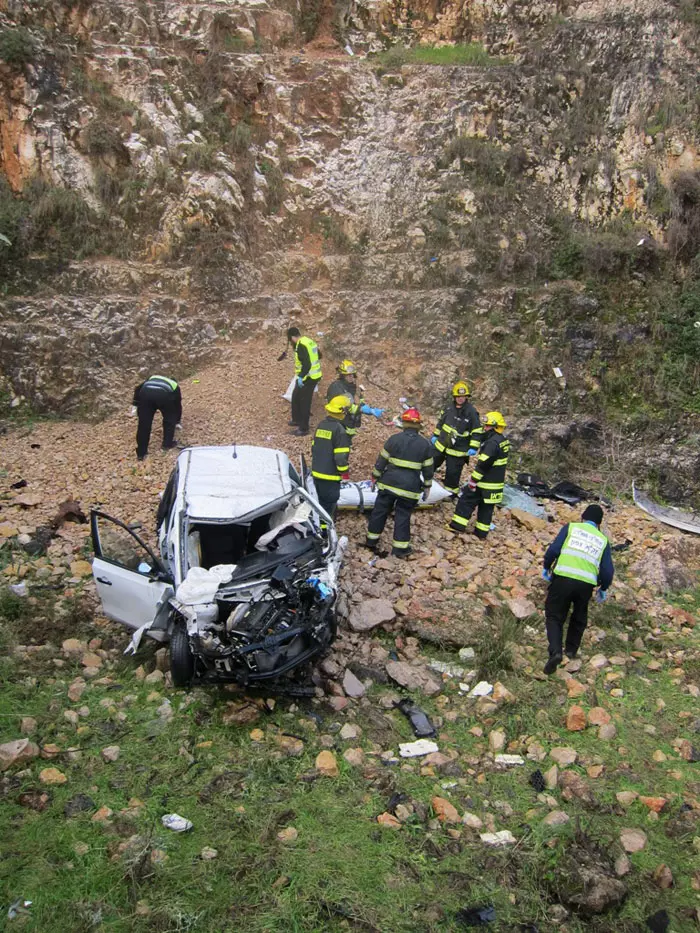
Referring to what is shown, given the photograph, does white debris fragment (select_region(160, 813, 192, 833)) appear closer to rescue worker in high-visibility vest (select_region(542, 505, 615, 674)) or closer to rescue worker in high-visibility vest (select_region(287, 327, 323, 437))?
rescue worker in high-visibility vest (select_region(542, 505, 615, 674))

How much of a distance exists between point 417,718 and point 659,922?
2084mm

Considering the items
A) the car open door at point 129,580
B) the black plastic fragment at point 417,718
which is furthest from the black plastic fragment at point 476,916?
the car open door at point 129,580

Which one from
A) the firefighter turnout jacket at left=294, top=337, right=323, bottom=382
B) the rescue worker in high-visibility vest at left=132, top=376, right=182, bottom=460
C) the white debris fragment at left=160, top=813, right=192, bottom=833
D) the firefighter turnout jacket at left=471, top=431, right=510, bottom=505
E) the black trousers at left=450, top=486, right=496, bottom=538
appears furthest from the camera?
the firefighter turnout jacket at left=294, top=337, right=323, bottom=382

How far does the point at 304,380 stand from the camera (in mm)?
10172

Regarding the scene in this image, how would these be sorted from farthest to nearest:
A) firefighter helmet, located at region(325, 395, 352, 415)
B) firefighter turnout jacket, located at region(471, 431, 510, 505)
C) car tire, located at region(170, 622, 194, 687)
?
firefighter turnout jacket, located at region(471, 431, 510, 505) → firefighter helmet, located at region(325, 395, 352, 415) → car tire, located at region(170, 622, 194, 687)

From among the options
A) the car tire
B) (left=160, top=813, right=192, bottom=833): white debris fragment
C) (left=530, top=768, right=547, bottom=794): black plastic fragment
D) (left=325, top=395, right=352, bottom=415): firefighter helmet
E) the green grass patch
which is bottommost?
(left=530, top=768, right=547, bottom=794): black plastic fragment

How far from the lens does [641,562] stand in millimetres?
8164

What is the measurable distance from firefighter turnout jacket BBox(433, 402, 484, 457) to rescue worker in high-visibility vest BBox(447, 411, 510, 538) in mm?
480

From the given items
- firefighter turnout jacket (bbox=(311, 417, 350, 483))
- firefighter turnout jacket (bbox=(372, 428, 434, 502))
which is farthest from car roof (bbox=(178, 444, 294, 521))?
firefighter turnout jacket (bbox=(372, 428, 434, 502))

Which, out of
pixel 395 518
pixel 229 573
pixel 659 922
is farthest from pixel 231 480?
pixel 659 922

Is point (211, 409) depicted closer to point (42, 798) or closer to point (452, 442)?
point (452, 442)

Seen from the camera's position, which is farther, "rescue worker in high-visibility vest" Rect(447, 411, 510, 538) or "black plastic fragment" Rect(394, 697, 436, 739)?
"rescue worker in high-visibility vest" Rect(447, 411, 510, 538)

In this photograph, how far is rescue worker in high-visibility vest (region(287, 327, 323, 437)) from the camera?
1002 centimetres

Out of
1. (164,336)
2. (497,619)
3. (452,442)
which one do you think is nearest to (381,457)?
(452,442)
